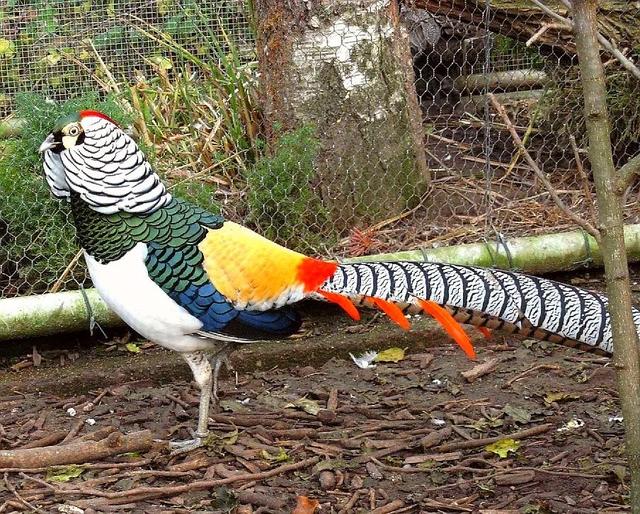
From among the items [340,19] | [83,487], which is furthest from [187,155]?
[83,487]

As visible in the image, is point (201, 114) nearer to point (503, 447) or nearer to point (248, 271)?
point (248, 271)

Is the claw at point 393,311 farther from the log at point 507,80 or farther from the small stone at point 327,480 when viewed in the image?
the log at point 507,80

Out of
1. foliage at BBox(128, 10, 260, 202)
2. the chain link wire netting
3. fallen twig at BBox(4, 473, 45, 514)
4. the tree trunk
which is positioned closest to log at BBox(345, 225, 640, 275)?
the chain link wire netting

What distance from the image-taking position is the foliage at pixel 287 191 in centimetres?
445

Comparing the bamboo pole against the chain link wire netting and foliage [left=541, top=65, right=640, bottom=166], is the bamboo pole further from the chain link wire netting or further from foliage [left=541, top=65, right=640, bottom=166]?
foliage [left=541, top=65, right=640, bottom=166]

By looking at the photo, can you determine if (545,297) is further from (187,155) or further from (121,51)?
(121,51)

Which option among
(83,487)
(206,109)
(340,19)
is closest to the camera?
(83,487)

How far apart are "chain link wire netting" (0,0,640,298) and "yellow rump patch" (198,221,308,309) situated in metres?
1.24

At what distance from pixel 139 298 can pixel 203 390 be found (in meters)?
0.44

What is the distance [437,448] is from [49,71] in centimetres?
410

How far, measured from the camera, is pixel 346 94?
465 cm

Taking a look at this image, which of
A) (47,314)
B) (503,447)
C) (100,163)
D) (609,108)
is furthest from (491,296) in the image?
(609,108)

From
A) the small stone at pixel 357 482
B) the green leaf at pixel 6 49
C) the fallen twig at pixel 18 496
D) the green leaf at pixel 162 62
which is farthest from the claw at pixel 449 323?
the green leaf at pixel 6 49

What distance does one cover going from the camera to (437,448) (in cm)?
317
